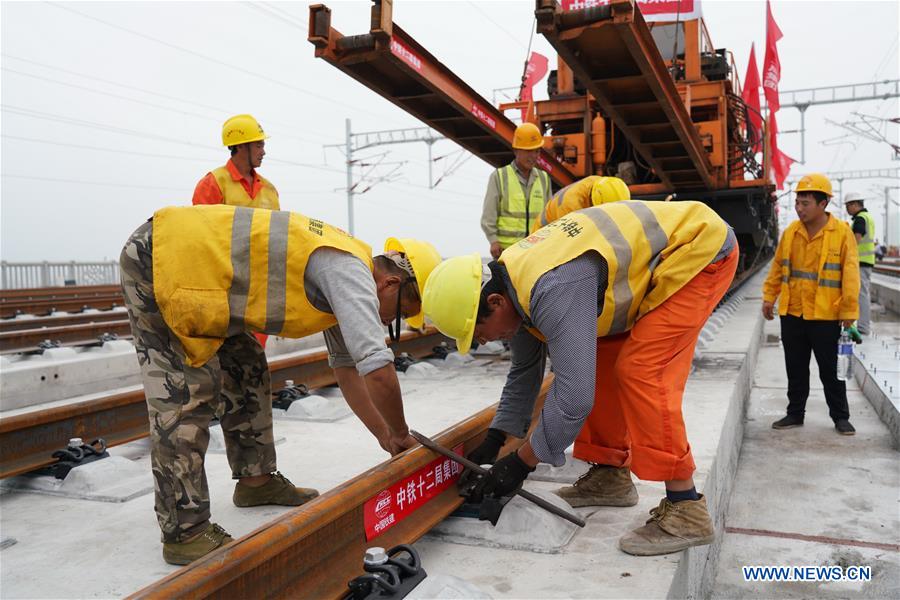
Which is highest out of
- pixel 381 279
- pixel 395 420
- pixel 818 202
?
→ pixel 818 202

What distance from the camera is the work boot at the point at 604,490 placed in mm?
3213

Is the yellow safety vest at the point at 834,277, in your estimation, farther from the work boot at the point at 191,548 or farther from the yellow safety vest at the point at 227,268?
the work boot at the point at 191,548

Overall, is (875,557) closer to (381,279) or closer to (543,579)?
(543,579)

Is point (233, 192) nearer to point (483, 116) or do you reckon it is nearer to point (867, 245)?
point (483, 116)

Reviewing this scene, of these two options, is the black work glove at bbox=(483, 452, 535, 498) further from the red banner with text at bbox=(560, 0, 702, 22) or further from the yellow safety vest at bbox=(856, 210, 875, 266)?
the yellow safety vest at bbox=(856, 210, 875, 266)

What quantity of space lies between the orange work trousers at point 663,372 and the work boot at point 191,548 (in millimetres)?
1536

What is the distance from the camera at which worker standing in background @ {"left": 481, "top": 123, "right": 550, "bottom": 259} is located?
6121 mm

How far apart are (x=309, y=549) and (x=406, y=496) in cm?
55

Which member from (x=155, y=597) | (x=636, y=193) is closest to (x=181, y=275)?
(x=155, y=597)

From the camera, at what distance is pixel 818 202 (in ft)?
17.1

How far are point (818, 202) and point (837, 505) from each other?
2169 mm

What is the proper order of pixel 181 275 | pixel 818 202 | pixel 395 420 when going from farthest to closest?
pixel 818 202, pixel 395 420, pixel 181 275
